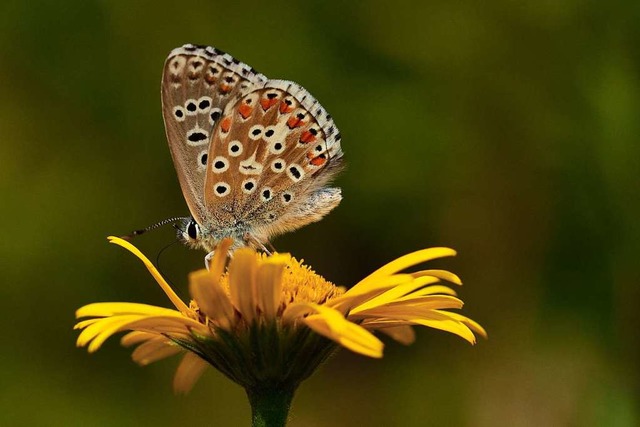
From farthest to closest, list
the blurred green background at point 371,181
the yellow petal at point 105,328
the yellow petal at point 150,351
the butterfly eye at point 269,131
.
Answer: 1. the blurred green background at point 371,181
2. the butterfly eye at point 269,131
3. the yellow petal at point 150,351
4. the yellow petal at point 105,328

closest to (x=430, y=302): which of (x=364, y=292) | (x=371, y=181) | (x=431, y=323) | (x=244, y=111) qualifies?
(x=431, y=323)

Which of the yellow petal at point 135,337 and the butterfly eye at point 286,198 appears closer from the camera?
the yellow petal at point 135,337

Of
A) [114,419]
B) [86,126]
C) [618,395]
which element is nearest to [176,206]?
[86,126]

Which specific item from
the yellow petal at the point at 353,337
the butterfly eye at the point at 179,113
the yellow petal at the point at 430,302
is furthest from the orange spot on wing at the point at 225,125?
the yellow petal at the point at 353,337

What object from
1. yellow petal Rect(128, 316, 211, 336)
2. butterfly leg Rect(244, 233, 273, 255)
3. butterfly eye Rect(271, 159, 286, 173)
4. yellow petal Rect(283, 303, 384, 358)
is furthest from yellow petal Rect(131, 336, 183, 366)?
butterfly eye Rect(271, 159, 286, 173)

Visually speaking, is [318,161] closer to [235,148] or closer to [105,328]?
[235,148]

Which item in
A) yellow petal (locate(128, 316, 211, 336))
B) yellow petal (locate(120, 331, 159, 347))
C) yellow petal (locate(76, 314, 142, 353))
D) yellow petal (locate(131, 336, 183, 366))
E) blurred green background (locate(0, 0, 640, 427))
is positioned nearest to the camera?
yellow petal (locate(76, 314, 142, 353))

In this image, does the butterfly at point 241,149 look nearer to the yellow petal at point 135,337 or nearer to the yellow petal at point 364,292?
the yellow petal at point 135,337

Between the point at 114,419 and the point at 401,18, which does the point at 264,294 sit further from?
the point at 401,18

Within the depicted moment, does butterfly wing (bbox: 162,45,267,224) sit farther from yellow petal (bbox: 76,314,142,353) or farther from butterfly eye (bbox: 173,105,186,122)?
yellow petal (bbox: 76,314,142,353)
